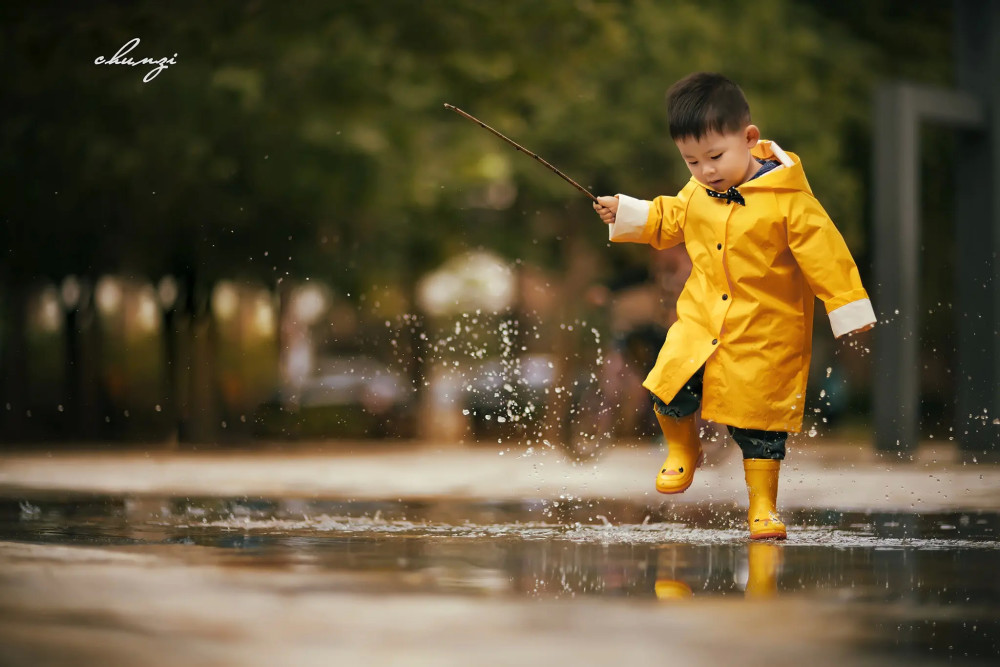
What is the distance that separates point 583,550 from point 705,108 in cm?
188

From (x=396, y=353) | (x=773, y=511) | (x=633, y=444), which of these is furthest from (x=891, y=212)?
(x=396, y=353)

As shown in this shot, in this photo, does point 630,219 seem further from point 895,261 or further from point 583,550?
point 895,261

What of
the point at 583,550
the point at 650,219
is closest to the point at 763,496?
the point at 583,550

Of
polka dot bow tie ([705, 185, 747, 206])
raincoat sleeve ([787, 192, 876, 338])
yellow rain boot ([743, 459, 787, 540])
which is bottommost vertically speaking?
yellow rain boot ([743, 459, 787, 540])

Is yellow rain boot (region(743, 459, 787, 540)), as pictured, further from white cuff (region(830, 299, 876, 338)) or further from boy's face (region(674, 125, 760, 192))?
boy's face (region(674, 125, 760, 192))

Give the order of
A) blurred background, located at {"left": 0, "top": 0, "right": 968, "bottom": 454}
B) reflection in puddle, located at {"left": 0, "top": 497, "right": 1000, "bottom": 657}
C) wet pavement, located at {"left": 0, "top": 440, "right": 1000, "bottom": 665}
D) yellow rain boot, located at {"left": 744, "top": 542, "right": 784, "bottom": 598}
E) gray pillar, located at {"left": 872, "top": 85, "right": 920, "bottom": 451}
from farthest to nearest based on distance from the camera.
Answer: blurred background, located at {"left": 0, "top": 0, "right": 968, "bottom": 454} → gray pillar, located at {"left": 872, "top": 85, "right": 920, "bottom": 451} → yellow rain boot, located at {"left": 744, "top": 542, "right": 784, "bottom": 598} → reflection in puddle, located at {"left": 0, "top": 497, "right": 1000, "bottom": 657} → wet pavement, located at {"left": 0, "top": 440, "right": 1000, "bottom": 665}

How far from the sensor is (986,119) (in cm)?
1653

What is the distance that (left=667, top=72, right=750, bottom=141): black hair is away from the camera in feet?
24.1

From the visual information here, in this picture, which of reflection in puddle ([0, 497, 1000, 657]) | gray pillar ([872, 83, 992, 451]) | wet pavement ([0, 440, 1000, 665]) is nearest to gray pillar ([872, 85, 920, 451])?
gray pillar ([872, 83, 992, 451])

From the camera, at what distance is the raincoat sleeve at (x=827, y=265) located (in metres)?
7.32

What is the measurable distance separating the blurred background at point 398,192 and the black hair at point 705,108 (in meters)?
4.94

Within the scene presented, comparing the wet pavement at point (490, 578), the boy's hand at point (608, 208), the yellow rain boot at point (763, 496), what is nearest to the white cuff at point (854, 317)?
the yellow rain boot at point (763, 496)

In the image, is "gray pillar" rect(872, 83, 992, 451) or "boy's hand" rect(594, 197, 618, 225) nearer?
"boy's hand" rect(594, 197, 618, 225)

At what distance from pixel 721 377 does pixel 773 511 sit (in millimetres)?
617
